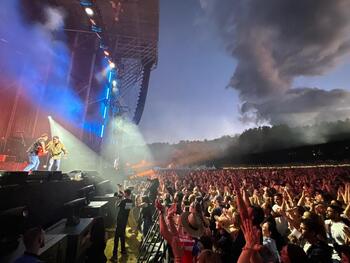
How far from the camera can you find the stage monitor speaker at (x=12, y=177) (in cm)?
367

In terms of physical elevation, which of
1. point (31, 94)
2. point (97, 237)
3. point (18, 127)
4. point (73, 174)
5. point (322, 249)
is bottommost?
point (97, 237)

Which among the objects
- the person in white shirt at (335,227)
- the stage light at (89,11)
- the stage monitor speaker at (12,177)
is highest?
the stage light at (89,11)

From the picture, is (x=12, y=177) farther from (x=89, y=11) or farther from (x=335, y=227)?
(x=89, y=11)

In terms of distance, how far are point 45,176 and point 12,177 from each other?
1.39m

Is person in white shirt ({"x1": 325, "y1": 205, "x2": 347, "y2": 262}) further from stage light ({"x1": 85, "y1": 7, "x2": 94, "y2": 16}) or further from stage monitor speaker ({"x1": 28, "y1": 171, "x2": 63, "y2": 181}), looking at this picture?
stage light ({"x1": 85, "y1": 7, "x2": 94, "y2": 16})

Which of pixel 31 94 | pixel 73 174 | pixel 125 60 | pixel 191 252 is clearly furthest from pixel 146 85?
pixel 191 252

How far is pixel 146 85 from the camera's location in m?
23.2

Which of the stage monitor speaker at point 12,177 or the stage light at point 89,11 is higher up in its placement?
the stage light at point 89,11

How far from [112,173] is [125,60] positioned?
12044 millimetres

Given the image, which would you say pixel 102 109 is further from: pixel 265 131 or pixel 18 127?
pixel 265 131

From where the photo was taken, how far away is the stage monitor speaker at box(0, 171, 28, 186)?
12.1 ft

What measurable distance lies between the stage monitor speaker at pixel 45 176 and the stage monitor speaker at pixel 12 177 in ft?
1.86

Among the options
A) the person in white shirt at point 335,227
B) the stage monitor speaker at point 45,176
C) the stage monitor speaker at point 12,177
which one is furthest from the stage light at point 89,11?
the person in white shirt at point 335,227

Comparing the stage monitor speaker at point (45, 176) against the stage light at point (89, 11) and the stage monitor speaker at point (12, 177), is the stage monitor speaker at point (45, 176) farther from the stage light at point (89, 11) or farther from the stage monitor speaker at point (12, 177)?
the stage light at point (89, 11)
